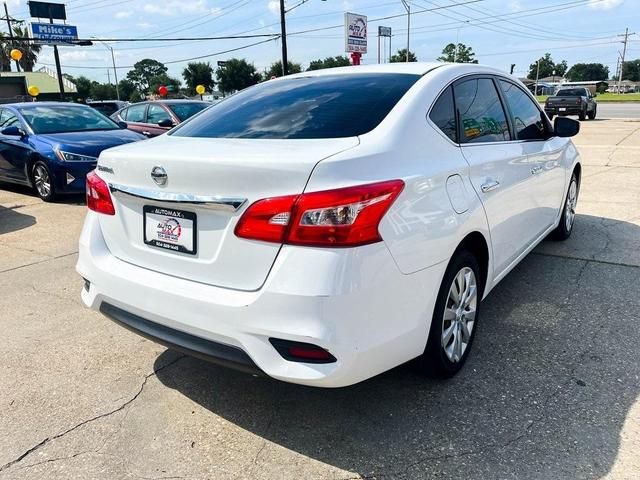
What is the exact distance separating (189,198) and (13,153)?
769cm

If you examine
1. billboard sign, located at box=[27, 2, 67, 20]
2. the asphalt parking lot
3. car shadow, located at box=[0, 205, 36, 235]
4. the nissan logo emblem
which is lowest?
car shadow, located at box=[0, 205, 36, 235]

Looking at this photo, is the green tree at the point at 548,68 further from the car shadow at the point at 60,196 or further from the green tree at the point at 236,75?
the car shadow at the point at 60,196

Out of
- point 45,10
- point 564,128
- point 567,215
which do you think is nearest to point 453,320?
point 564,128

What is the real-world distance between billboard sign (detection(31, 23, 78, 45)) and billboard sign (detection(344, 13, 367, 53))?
52.6 ft

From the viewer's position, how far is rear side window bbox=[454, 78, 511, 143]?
3.00m

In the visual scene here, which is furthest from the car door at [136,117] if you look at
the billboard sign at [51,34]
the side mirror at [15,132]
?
the billboard sign at [51,34]

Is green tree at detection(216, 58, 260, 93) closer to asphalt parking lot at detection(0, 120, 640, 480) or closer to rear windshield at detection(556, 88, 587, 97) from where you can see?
rear windshield at detection(556, 88, 587, 97)

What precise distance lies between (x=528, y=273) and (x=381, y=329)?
2825mm

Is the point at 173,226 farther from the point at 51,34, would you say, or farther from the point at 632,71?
the point at 632,71

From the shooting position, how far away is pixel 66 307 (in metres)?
4.03

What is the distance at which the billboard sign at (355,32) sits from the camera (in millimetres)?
27719

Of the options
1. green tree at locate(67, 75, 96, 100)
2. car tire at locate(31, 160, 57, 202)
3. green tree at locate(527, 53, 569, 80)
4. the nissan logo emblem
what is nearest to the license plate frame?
the nissan logo emblem

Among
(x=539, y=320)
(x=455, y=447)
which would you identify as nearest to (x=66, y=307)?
(x=455, y=447)

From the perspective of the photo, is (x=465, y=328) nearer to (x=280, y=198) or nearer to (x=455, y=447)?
(x=455, y=447)
